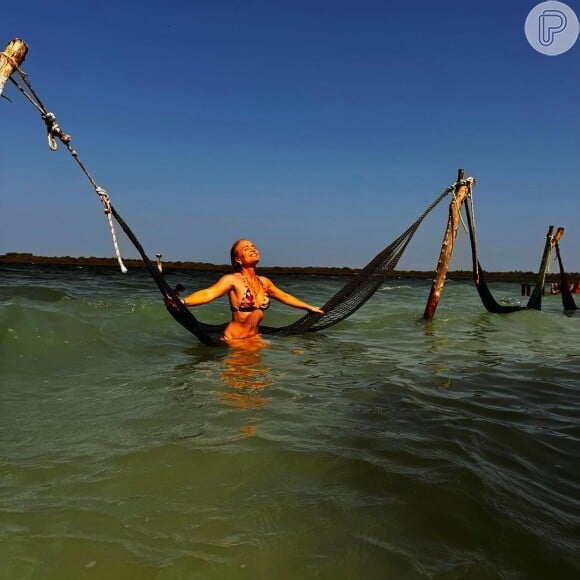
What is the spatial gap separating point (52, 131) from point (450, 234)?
25.9 feet

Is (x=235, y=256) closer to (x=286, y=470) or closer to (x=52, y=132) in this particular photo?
(x=52, y=132)

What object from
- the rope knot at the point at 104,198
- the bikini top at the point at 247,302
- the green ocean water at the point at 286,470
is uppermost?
the rope knot at the point at 104,198

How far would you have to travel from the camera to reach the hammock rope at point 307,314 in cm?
462

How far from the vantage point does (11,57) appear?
13.4 ft

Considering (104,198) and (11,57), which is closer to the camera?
(11,57)

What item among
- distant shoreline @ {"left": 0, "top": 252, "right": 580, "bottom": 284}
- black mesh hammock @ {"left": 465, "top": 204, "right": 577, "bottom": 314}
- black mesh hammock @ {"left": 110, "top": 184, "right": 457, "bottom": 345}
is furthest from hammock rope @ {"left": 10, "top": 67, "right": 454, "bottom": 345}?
distant shoreline @ {"left": 0, "top": 252, "right": 580, "bottom": 284}

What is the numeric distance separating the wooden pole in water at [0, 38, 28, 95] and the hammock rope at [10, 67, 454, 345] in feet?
0.32

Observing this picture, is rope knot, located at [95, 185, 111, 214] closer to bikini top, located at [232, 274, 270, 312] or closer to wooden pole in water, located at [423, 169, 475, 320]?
bikini top, located at [232, 274, 270, 312]

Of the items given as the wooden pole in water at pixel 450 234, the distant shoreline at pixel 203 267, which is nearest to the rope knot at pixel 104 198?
the wooden pole in water at pixel 450 234

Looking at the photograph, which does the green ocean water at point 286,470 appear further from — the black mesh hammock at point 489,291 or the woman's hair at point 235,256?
the black mesh hammock at point 489,291

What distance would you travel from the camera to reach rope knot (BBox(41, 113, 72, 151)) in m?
4.53

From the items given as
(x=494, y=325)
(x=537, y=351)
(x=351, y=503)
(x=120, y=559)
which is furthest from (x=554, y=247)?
(x=120, y=559)

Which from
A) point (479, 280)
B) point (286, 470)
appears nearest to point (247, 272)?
point (286, 470)

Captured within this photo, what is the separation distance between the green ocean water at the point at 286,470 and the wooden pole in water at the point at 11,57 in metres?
2.69
